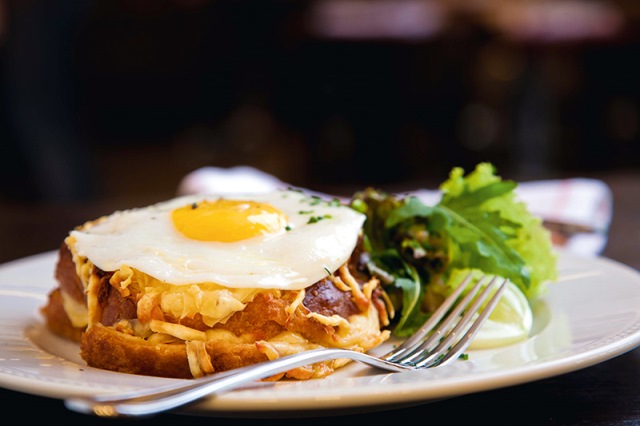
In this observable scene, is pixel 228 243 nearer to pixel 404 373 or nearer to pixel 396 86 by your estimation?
pixel 404 373

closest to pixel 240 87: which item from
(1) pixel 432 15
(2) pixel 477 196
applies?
(1) pixel 432 15

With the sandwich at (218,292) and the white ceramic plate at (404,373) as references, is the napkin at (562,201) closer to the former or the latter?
the white ceramic plate at (404,373)

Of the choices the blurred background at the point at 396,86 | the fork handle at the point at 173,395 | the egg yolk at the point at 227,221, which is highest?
the egg yolk at the point at 227,221

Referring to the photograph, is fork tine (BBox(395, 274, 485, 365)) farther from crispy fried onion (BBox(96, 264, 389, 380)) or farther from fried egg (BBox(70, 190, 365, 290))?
fried egg (BBox(70, 190, 365, 290))

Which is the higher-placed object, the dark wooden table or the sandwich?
the sandwich

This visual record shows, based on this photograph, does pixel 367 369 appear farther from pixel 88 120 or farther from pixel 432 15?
pixel 88 120

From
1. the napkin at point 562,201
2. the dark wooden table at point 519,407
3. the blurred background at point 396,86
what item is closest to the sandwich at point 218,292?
the dark wooden table at point 519,407

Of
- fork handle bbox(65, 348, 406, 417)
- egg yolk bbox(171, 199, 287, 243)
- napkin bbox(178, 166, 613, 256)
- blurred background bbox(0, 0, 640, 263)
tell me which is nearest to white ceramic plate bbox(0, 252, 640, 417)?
fork handle bbox(65, 348, 406, 417)
